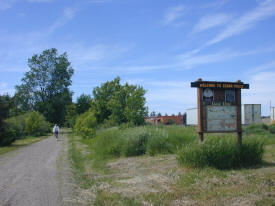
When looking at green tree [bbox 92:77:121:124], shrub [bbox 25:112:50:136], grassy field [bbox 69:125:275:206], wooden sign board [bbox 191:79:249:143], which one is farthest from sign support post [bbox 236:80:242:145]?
green tree [bbox 92:77:121:124]

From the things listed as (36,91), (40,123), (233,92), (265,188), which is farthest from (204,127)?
(36,91)

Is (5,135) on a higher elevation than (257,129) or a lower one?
lower

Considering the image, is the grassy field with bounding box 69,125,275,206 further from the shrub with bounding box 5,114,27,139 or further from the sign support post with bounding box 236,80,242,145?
the shrub with bounding box 5,114,27,139

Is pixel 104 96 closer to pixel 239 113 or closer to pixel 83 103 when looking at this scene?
pixel 83 103

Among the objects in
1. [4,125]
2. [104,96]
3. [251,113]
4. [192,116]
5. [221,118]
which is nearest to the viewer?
[221,118]

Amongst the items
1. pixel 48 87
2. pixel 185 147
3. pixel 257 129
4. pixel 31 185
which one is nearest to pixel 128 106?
pixel 257 129

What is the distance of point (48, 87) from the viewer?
63781mm

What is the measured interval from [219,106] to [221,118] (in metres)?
0.39

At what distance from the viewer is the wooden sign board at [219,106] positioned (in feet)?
32.7

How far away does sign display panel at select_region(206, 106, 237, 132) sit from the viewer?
10.0 meters

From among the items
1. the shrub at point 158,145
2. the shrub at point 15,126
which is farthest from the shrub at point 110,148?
the shrub at point 15,126

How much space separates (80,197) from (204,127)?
15.4 ft

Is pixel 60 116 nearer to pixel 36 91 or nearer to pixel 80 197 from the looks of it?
pixel 36 91

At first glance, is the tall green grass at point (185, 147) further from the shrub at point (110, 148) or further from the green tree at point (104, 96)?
the green tree at point (104, 96)
